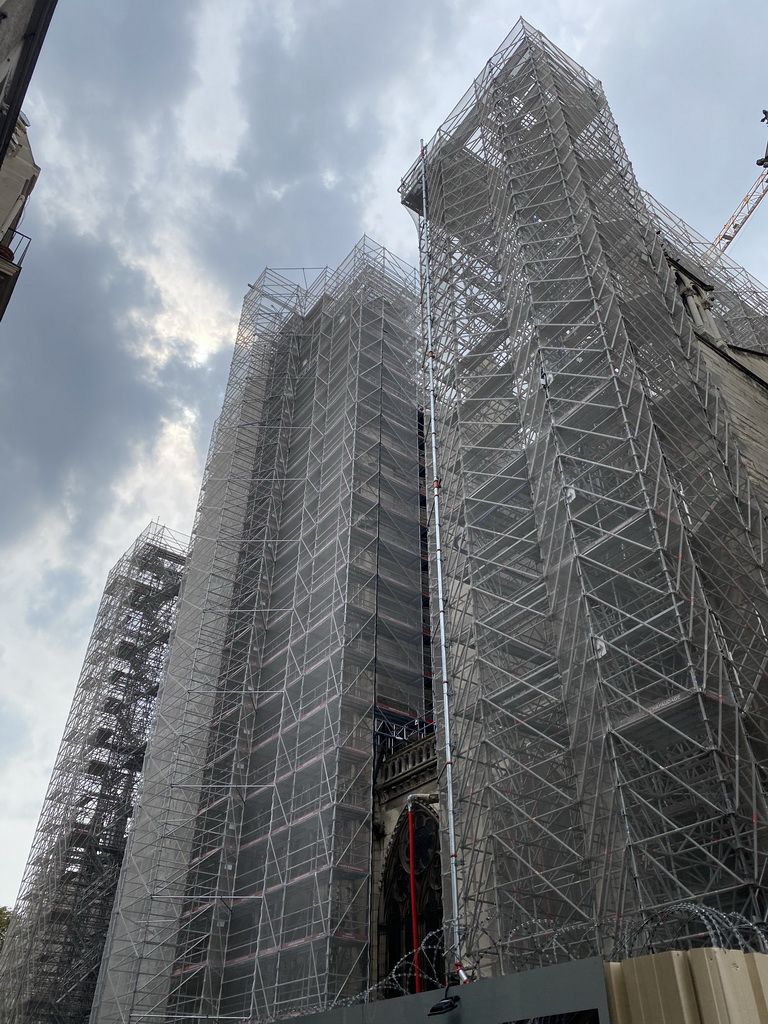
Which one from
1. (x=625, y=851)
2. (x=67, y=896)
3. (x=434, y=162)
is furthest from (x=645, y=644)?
(x=67, y=896)

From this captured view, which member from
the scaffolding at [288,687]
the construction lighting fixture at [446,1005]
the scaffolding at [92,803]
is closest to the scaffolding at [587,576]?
the construction lighting fixture at [446,1005]

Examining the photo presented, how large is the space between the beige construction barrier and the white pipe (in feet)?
18.1

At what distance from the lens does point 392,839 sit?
64.2 ft

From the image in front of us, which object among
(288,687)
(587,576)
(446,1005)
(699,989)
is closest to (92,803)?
(288,687)

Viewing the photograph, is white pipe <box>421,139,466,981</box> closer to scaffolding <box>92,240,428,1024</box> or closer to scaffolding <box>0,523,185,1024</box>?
scaffolding <box>92,240,428,1024</box>

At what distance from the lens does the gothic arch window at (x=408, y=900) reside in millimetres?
17922

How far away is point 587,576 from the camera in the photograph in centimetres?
1538

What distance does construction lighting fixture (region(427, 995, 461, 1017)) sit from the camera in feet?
29.5

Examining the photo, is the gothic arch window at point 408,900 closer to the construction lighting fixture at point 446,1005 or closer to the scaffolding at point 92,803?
the construction lighting fixture at point 446,1005

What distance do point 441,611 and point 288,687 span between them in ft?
22.6

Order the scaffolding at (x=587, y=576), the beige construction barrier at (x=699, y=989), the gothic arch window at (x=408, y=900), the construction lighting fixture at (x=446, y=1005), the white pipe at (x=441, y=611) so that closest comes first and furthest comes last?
the beige construction barrier at (x=699, y=989) < the construction lighting fixture at (x=446, y=1005) < the scaffolding at (x=587, y=576) < the white pipe at (x=441, y=611) < the gothic arch window at (x=408, y=900)

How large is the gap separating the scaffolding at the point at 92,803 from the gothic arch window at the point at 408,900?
13898 mm

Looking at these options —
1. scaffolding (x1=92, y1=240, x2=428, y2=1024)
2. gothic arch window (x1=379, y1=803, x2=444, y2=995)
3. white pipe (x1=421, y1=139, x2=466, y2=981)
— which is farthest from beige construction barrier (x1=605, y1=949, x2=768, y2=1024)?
scaffolding (x1=92, y1=240, x2=428, y2=1024)

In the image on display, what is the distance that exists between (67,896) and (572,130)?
30.2 metres
